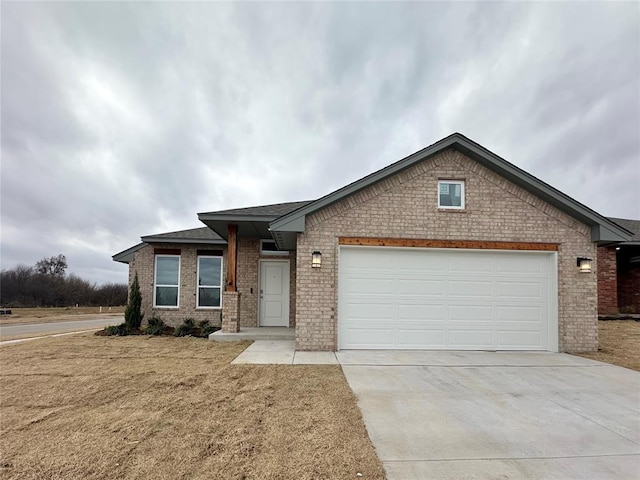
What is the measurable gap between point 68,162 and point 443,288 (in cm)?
2119

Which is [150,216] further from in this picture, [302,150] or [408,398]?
[408,398]

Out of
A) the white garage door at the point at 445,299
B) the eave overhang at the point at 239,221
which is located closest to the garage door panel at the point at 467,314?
the white garage door at the point at 445,299

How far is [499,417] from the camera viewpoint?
14.5 ft

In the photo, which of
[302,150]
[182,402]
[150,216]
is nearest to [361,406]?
[182,402]

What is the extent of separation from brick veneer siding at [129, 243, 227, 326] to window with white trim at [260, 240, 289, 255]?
1.70 meters

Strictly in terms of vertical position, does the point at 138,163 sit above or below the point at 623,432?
above

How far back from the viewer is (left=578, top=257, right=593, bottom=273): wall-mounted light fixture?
861 cm

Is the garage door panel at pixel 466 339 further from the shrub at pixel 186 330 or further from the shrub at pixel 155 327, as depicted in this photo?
the shrub at pixel 155 327

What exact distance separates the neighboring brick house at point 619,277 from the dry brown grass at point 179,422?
47.1 ft

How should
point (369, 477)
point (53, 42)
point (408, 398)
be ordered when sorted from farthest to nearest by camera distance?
point (53, 42), point (408, 398), point (369, 477)

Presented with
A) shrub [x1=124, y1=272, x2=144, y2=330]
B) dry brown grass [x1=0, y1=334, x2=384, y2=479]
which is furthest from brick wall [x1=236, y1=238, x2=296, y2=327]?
dry brown grass [x1=0, y1=334, x2=384, y2=479]

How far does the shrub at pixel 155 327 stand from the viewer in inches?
453

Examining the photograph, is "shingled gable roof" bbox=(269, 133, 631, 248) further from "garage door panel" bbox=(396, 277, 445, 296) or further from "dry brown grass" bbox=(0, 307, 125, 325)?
"dry brown grass" bbox=(0, 307, 125, 325)

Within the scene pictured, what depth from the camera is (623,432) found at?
13.3 ft
